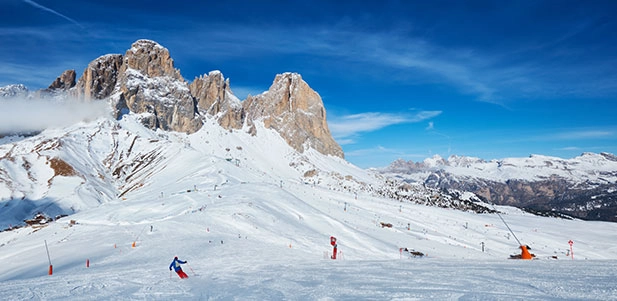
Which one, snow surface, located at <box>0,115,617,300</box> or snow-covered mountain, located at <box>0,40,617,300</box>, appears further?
snow-covered mountain, located at <box>0,40,617,300</box>

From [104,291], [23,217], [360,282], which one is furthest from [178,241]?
[23,217]

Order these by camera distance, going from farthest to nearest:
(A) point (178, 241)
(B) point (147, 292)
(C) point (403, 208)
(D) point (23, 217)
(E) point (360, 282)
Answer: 1. (D) point (23, 217)
2. (C) point (403, 208)
3. (A) point (178, 241)
4. (E) point (360, 282)
5. (B) point (147, 292)

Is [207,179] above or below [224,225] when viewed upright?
above

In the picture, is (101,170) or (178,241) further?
(101,170)

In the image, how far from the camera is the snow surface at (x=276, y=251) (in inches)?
515

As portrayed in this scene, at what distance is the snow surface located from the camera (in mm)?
13070

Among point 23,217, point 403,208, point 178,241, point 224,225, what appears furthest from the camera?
point 23,217

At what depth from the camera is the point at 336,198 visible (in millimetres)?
82062

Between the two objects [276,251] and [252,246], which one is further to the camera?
[252,246]

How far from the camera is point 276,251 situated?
31.2 m

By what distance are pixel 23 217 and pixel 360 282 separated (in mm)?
115040

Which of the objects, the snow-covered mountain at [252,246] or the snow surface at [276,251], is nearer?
the snow surface at [276,251]

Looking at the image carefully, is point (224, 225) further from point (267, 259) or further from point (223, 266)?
point (223, 266)

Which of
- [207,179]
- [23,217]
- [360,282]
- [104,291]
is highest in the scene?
[207,179]
